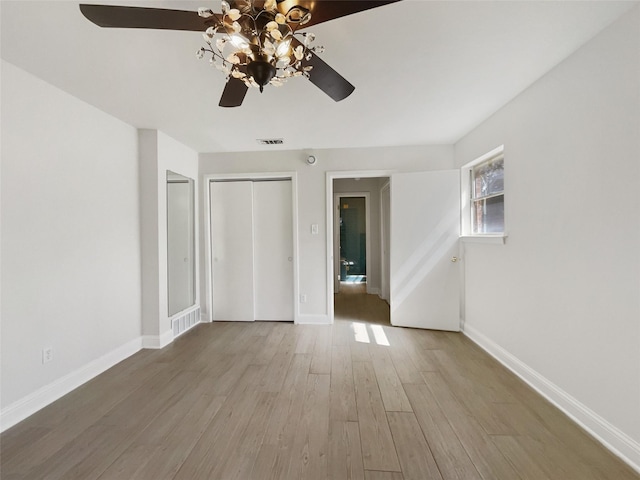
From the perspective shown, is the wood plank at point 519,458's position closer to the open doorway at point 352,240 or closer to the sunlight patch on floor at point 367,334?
the sunlight patch on floor at point 367,334

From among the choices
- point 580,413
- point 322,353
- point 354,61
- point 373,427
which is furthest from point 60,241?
point 580,413

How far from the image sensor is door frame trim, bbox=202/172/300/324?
389cm

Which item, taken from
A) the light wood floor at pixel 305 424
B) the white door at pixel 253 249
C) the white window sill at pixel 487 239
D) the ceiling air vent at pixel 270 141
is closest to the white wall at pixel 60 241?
the light wood floor at pixel 305 424

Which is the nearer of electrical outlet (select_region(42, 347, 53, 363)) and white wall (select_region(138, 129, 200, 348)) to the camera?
electrical outlet (select_region(42, 347, 53, 363))

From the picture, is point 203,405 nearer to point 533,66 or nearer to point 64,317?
point 64,317

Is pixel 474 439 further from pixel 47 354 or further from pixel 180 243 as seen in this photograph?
pixel 180 243

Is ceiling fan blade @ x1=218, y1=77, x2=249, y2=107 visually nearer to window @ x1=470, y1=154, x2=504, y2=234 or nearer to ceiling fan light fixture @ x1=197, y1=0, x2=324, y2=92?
ceiling fan light fixture @ x1=197, y1=0, x2=324, y2=92

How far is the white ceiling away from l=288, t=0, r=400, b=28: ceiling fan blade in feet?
1.53

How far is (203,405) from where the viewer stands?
207 cm

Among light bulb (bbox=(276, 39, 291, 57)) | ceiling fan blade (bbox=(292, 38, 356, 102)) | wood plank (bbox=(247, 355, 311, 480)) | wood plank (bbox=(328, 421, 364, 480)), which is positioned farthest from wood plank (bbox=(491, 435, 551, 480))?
light bulb (bbox=(276, 39, 291, 57))

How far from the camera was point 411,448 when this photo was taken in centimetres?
164

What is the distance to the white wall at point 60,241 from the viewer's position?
1.91m

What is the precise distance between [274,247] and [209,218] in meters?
1.00

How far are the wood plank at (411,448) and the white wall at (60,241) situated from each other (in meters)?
2.49
